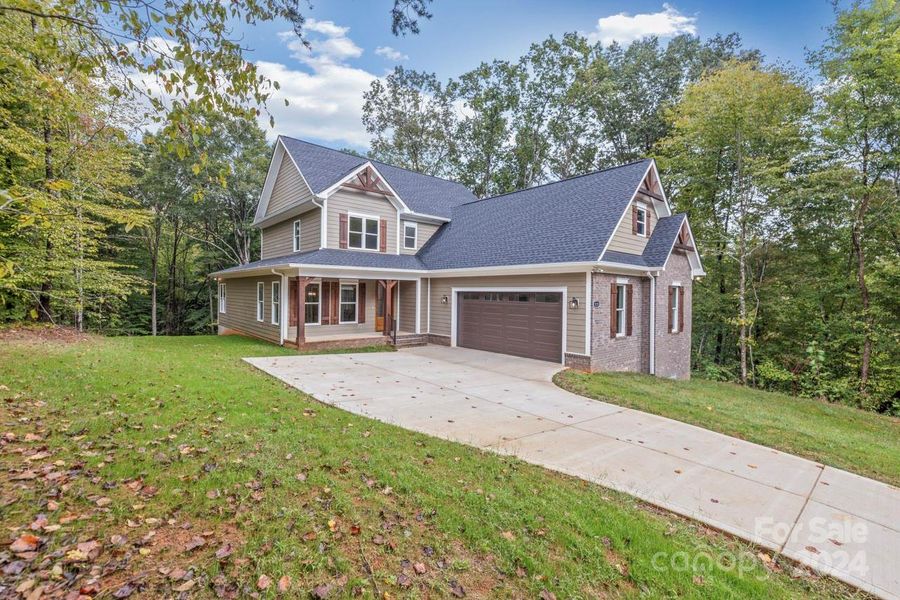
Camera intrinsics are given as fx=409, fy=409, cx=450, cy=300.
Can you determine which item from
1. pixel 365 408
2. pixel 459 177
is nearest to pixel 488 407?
pixel 365 408

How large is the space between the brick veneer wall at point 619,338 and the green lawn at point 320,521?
292 inches

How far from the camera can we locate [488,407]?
6.98 metres

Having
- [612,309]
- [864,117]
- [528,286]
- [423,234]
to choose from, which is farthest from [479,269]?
[864,117]

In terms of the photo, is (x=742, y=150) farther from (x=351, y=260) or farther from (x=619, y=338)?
(x=351, y=260)

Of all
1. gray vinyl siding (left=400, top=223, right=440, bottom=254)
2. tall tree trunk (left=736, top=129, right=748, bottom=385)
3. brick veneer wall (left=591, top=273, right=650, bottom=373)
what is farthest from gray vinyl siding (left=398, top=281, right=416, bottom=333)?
tall tree trunk (left=736, top=129, right=748, bottom=385)

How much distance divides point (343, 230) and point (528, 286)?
6976mm

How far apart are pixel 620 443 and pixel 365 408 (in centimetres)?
378

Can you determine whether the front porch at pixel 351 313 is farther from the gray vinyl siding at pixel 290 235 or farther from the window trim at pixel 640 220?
the window trim at pixel 640 220

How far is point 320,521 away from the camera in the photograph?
10.3 feet

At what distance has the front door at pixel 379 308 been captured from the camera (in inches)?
639

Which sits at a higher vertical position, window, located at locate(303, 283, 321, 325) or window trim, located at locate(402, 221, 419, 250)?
window trim, located at locate(402, 221, 419, 250)

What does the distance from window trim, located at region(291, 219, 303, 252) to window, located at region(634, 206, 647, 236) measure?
1218 centimetres

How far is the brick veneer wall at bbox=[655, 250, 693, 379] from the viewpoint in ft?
43.2

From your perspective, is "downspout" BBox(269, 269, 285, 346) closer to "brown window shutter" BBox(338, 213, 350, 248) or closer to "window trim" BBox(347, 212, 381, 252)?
"brown window shutter" BBox(338, 213, 350, 248)
